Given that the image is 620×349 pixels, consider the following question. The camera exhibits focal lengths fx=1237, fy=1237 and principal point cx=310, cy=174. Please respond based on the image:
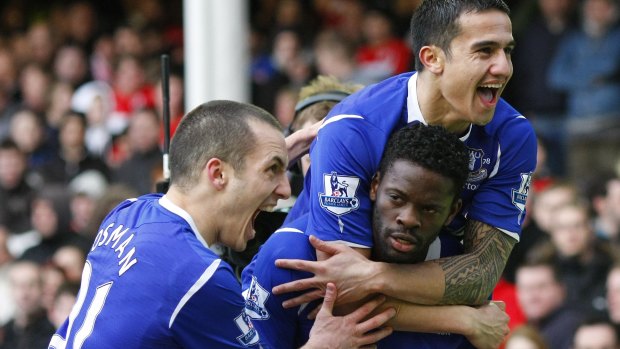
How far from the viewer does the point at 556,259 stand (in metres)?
8.06

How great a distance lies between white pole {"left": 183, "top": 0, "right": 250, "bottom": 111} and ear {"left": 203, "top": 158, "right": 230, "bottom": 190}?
3788 millimetres

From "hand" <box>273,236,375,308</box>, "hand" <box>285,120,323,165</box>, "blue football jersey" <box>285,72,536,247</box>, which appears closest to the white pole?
"hand" <box>285,120,323,165</box>

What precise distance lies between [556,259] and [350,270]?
3771 mm

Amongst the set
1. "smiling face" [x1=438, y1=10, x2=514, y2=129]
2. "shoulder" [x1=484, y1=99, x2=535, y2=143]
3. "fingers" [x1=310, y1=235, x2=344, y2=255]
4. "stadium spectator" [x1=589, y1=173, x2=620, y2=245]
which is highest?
"smiling face" [x1=438, y1=10, x2=514, y2=129]

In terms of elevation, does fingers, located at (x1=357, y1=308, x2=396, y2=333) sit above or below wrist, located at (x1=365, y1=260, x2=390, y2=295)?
below

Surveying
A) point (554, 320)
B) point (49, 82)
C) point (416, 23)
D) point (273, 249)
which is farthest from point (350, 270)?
point (49, 82)

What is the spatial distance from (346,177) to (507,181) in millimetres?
700

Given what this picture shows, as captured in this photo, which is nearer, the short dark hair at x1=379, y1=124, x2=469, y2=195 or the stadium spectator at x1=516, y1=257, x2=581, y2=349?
the short dark hair at x1=379, y1=124, x2=469, y2=195

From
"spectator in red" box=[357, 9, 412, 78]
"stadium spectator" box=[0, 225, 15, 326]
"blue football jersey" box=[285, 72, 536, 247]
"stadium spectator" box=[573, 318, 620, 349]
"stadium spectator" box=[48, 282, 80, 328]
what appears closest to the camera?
"blue football jersey" box=[285, 72, 536, 247]

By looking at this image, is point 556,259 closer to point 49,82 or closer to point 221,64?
point 221,64

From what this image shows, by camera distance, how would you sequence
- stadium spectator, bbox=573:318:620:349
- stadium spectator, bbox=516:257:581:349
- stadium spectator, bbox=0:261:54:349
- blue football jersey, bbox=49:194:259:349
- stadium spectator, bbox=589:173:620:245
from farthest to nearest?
stadium spectator, bbox=0:261:54:349
stadium spectator, bbox=589:173:620:245
stadium spectator, bbox=516:257:581:349
stadium spectator, bbox=573:318:620:349
blue football jersey, bbox=49:194:259:349

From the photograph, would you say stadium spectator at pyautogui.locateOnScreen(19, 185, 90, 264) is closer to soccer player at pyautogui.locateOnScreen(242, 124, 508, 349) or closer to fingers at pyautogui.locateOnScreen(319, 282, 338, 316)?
soccer player at pyautogui.locateOnScreen(242, 124, 508, 349)

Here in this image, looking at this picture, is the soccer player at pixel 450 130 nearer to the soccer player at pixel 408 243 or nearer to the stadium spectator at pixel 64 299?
the soccer player at pixel 408 243

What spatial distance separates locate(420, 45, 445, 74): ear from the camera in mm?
4660
